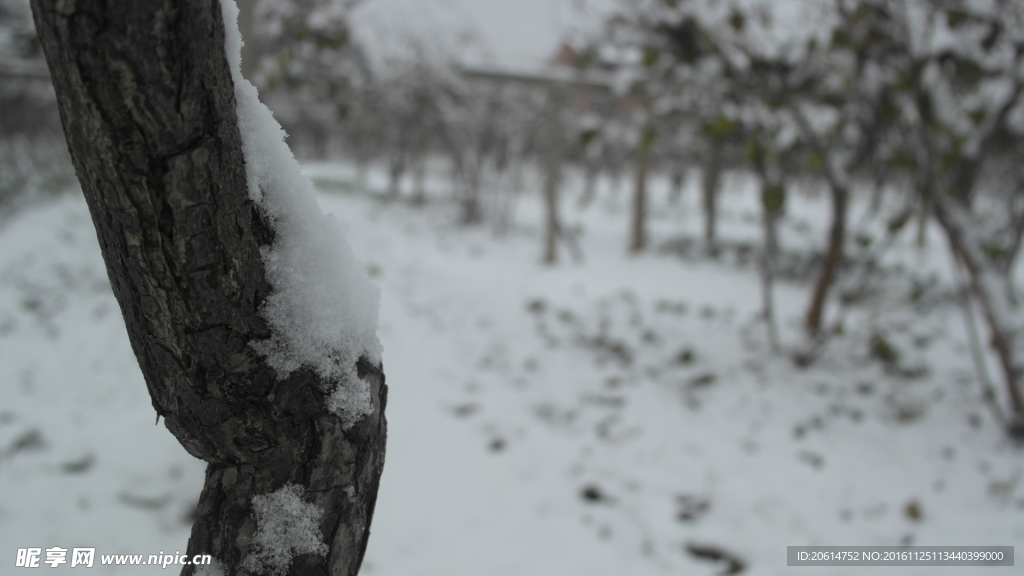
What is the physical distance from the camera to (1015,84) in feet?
9.00

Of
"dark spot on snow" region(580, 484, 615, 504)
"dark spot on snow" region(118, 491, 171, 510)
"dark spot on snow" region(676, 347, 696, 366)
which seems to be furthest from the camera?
"dark spot on snow" region(676, 347, 696, 366)

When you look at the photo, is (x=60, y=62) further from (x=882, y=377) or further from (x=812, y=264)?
(x=812, y=264)

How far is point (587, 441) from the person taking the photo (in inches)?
114

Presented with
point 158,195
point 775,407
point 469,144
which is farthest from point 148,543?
point 469,144

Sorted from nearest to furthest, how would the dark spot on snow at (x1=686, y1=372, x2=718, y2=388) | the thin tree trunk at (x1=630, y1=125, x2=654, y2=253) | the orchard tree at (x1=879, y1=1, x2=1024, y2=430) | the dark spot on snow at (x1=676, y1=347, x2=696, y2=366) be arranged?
1. the orchard tree at (x1=879, y1=1, x2=1024, y2=430)
2. the dark spot on snow at (x1=686, y1=372, x2=718, y2=388)
3. the dark spot on snow at (x1=676, y1=347, x2=696, y2=366)
4. the thin tree trunk at (x1=630, y1=125, x2=654, y2=253)

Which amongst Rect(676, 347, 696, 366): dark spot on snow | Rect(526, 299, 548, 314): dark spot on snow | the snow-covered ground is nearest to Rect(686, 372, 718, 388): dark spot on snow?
the snow-covered ground

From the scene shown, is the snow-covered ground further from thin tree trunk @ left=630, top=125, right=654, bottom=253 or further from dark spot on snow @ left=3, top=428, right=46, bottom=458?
thin tree trunk @ left=630, top=125, right=654, bottom=253

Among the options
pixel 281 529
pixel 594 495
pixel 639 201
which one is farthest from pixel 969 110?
pixel 639 201

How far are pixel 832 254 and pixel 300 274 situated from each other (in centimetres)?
373

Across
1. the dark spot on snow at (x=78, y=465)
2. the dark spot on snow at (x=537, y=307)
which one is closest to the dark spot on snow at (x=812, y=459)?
the dark spot on snow at (x=537, y=307)

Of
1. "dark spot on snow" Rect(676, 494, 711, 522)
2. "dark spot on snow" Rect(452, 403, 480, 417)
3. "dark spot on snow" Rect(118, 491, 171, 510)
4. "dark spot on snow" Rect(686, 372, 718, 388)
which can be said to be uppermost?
"dark spot on snow" Rect(118, 491, 171, 510)

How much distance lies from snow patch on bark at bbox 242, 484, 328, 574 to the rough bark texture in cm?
1

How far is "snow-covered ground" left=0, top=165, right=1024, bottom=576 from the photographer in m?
2.09

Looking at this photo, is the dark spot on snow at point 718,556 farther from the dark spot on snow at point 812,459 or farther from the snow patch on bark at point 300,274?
the snow patch on bark at point 300,274
